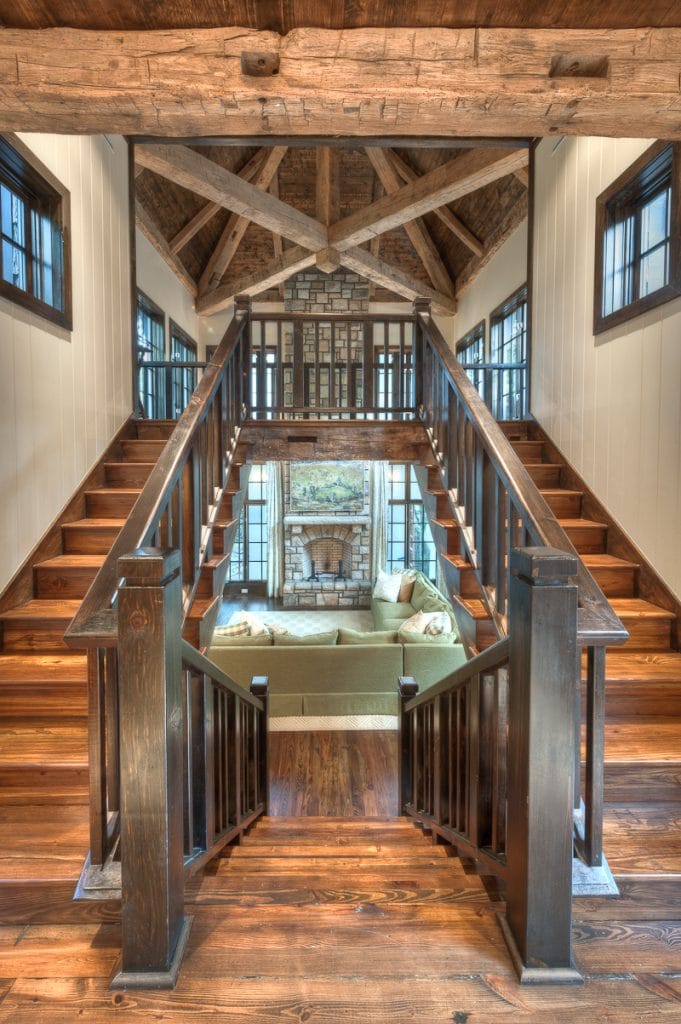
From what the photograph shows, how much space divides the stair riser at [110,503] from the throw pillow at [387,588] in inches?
218

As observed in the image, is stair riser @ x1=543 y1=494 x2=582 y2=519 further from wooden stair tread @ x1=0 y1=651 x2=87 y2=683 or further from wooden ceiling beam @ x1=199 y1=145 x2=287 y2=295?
wooden ceiling beam @ x1=199 y1=145 x2=287 y2=295

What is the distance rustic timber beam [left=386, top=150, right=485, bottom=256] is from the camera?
23.6 ft

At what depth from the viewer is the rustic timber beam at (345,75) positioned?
70.8 inches

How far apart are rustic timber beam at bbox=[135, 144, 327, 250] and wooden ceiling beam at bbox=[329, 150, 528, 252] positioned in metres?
0.41

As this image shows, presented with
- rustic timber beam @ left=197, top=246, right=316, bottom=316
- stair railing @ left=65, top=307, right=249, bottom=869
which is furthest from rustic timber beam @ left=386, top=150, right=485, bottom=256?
stair railing @ left=65, top=307, right=249, bottom=869

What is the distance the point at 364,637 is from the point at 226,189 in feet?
14.4

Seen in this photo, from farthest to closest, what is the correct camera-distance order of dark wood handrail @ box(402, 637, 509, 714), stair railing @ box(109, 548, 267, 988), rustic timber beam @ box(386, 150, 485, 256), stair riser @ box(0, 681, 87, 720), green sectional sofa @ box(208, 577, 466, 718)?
rustic timber beam @ box(386, 150, 485, 256) < green sectional sofa @ box(208, 577, 466, 718) < stair riser @ box(0, 681, 87, 720) < dark wood handrail @ box(402, 637, 509, 714) < stair railing @ box(109, 548, 267, 988)

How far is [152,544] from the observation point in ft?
6.38

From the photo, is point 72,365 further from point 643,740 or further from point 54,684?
point 643,740

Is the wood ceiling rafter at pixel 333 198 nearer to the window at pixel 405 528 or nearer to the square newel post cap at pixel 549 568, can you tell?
the window at pixel 405 528

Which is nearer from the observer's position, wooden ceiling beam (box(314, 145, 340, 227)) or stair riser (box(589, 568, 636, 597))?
stair riser (box(589, 568, 636, 597))

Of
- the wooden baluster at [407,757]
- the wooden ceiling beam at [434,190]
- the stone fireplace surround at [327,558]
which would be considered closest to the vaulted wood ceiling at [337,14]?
the wooden baluster at [407,757]

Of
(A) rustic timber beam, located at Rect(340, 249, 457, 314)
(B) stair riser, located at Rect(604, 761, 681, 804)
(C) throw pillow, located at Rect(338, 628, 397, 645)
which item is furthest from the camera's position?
(A) rustic timber beam, located at Rect(340, 249, 457, 314)

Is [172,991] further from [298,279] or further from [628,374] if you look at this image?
[298,279]
